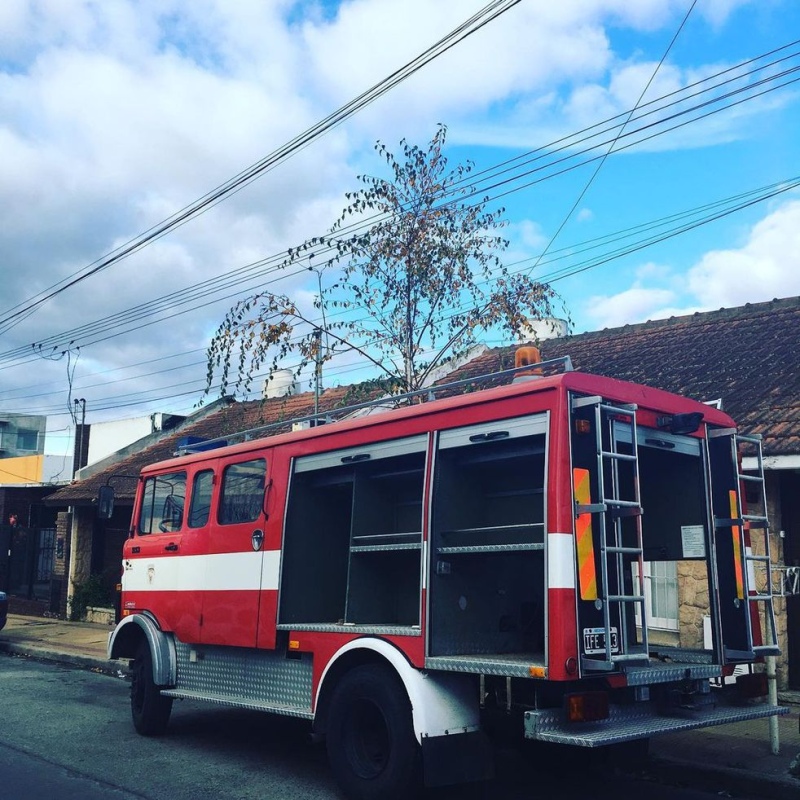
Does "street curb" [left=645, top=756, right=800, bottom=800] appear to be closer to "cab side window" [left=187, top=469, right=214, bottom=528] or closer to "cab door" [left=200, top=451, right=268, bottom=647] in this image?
"cab door" [left=200, top=451, right=268, bottom=647]

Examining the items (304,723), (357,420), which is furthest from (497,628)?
(304,723)

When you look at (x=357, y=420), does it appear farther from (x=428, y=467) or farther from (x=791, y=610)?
(x=791, y=610)

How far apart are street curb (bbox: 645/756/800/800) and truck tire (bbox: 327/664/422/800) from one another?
236 cm

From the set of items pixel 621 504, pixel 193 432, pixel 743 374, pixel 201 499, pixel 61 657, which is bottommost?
pixel 61 657

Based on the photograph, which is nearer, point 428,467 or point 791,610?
point 428,467

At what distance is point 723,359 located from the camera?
11.9m

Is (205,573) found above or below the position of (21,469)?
below

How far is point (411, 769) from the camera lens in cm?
558

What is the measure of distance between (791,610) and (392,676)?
5316mm

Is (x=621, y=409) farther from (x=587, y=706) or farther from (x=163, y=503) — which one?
(x=163, y=503)

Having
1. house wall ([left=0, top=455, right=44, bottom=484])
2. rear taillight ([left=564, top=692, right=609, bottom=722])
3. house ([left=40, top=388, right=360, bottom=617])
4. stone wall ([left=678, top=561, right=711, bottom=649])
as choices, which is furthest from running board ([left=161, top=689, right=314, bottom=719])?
house wall ([left=0, top=455, right=44, bottom=484])

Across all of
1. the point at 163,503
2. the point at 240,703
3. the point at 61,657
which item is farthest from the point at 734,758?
the point at 61,657

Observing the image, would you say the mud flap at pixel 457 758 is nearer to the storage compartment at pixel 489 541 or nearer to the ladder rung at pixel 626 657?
the storage compartment at pixel 489 541

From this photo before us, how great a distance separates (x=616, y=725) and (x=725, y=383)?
658 centimetres
